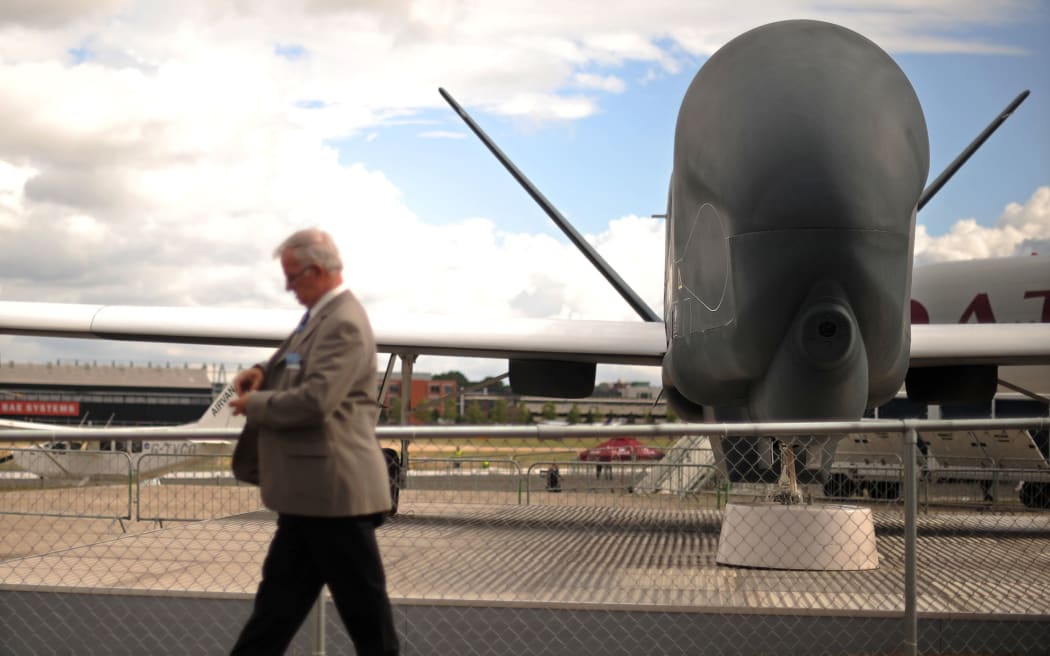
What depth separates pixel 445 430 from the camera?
4207 mm

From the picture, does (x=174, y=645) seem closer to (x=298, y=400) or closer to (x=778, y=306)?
(x=298, y=400)

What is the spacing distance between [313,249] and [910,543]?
2.80m

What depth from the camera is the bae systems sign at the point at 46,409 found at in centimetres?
7531

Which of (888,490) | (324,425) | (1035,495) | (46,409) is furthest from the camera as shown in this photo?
(46,409)

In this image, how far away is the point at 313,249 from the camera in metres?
3.55

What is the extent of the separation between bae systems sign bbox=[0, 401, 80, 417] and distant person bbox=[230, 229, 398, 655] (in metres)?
78.6

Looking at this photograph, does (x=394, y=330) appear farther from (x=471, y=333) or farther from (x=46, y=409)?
(x=46, y=409)

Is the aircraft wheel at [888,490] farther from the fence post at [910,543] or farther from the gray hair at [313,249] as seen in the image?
the gray hair at [313,249]

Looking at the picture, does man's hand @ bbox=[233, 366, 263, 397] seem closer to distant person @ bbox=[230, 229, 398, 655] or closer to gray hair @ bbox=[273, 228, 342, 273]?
distant person @ bbox=[230, 229, 398, 655]

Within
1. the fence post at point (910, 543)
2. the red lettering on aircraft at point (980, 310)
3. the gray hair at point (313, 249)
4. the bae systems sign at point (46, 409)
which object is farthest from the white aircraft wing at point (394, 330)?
the bae systems sign at point (46, 409)

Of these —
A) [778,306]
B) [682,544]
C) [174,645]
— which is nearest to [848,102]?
[778,306]

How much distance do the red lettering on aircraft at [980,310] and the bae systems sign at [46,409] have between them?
69.2 meters

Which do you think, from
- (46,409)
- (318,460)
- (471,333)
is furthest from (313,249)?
(46,409)

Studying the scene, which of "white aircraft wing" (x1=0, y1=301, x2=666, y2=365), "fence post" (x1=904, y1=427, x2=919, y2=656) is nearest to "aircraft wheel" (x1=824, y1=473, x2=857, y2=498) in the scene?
"white aircraft wing" (x1=0, y1=301, x2=666, y2=365)
